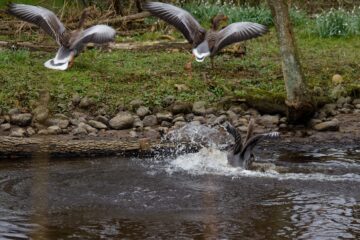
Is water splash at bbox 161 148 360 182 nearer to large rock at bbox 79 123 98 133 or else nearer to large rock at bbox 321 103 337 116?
large rock at bbox 79 123 98 133

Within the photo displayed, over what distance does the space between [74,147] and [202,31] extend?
3.68m

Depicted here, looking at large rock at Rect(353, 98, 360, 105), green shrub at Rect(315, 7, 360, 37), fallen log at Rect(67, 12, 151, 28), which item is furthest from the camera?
fallen log at Rect(67, 12, 151, 28)

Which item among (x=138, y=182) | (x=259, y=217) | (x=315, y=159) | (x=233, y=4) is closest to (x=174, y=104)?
(x=315, y=159)

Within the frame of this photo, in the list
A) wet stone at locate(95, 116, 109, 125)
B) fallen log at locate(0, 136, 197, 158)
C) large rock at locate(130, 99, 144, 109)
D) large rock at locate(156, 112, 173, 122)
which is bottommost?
fallen log at locate(0, 136, 197, 158)

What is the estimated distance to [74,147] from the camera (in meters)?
9.18

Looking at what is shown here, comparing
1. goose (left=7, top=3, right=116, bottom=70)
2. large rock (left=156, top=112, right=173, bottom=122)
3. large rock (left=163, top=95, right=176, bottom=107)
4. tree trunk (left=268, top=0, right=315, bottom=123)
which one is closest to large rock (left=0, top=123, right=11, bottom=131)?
goose (left=7, top=3, right=116, bottom=70)

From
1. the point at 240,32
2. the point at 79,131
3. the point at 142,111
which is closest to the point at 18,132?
the point at 79,131

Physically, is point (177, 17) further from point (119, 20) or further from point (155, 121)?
point (119, 20)

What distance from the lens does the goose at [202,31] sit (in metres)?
11.7

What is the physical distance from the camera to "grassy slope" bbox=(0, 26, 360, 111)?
1148cm

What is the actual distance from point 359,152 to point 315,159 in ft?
2.53

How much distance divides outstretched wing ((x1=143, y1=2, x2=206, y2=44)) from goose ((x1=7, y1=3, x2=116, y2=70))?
1.03 meters

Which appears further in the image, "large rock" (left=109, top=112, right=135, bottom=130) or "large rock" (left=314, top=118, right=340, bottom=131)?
"large rock" (left=314, top=118, right=340, bottom=131)

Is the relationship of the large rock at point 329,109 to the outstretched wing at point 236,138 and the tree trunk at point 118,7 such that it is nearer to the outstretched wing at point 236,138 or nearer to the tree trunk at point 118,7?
the outstretched wing at point 236,138
